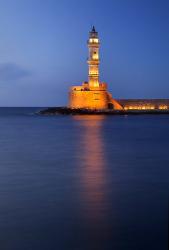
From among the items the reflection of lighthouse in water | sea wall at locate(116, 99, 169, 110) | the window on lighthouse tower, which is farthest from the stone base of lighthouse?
the reflection of lighthouse in water

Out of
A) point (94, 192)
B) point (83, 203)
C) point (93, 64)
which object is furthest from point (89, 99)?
point (83, 203)

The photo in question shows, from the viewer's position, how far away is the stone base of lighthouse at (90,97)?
45.6 m

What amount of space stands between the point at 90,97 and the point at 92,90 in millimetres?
1023

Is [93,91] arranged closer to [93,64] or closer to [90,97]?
[90,97]

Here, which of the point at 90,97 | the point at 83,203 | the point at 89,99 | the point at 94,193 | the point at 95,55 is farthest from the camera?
the point at 89,99

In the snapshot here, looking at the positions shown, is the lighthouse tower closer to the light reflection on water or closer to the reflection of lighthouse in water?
the light reflection on water

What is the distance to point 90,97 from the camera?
46281 mm

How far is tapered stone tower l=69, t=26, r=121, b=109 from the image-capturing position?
4550cm

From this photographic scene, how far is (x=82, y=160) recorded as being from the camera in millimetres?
13516

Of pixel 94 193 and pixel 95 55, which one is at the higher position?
pixel 95 55

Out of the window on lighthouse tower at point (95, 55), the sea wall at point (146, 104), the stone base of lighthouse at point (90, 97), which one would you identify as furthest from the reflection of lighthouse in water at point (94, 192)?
the sea wall at point (146, 104)

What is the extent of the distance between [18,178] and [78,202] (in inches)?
107

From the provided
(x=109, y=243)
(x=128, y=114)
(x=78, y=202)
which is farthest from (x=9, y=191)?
(x=128, y=114)

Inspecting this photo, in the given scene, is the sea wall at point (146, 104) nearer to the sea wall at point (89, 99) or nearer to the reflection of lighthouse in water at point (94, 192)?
the sea wall at point (89, 99)
